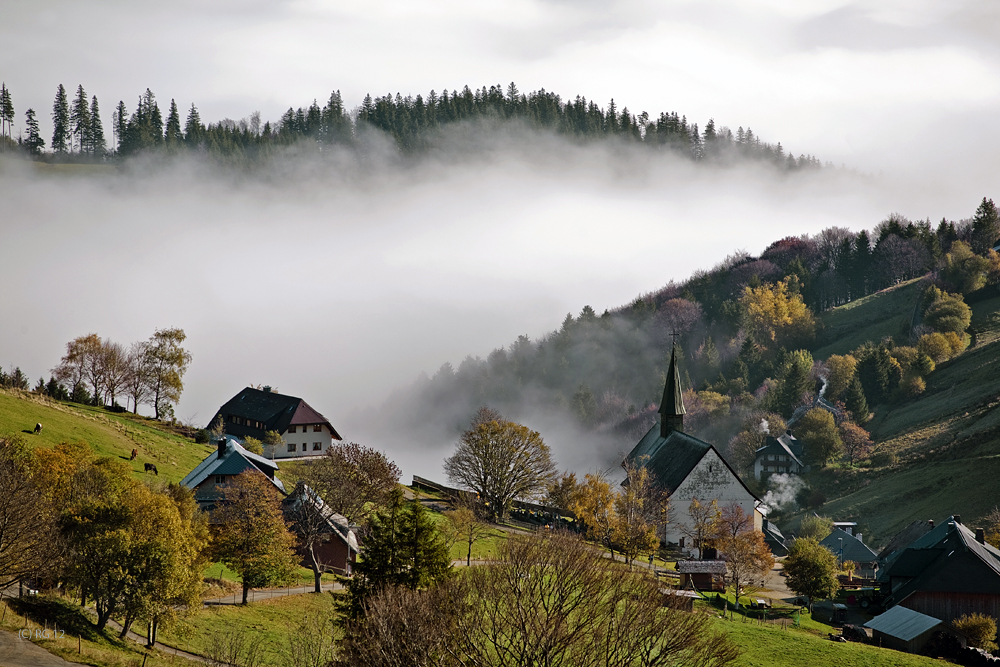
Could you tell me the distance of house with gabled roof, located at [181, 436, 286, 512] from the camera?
63312 mm

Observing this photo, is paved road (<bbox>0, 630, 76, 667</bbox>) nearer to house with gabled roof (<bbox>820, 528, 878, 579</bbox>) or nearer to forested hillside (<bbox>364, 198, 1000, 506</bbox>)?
house with gabled roof (<bbox>820, 528, 878, 579</bbox>)

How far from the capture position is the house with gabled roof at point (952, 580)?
5788 cm

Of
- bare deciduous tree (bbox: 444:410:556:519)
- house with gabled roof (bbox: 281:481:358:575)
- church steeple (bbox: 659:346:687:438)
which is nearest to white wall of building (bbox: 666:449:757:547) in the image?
church steeple (bbox: 659:346:687:438)

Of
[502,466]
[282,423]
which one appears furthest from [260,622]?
[282,423]

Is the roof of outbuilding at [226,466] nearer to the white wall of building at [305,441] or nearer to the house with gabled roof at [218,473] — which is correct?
the house with gabled roof at [218,473]

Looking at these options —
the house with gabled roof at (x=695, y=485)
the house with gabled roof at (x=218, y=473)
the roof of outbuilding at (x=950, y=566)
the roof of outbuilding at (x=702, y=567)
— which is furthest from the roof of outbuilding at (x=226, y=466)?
the roof of outbuilding at (x=950, y=566)

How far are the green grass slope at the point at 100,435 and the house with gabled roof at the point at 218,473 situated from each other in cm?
266

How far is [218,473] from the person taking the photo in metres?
64.7

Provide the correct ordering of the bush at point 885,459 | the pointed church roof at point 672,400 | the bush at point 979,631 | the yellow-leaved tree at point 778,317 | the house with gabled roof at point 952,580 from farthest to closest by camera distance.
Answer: the yellow-leaved tree at point 778,317, the bush at point 885,459, the pointed church roof at point 672,400, the house with gabled roof at point 952,580, the bush at point 979,631

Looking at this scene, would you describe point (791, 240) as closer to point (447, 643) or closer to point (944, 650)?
point (944, 650)

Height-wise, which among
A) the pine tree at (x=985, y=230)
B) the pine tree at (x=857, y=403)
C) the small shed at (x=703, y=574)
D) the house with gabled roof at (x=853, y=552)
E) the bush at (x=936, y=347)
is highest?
the pine tree at (x=985, y=230)

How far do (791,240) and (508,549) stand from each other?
170 metres

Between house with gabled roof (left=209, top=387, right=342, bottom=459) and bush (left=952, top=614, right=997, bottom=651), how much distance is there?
64.9 meters

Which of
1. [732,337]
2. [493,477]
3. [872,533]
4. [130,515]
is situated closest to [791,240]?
[732,337]
